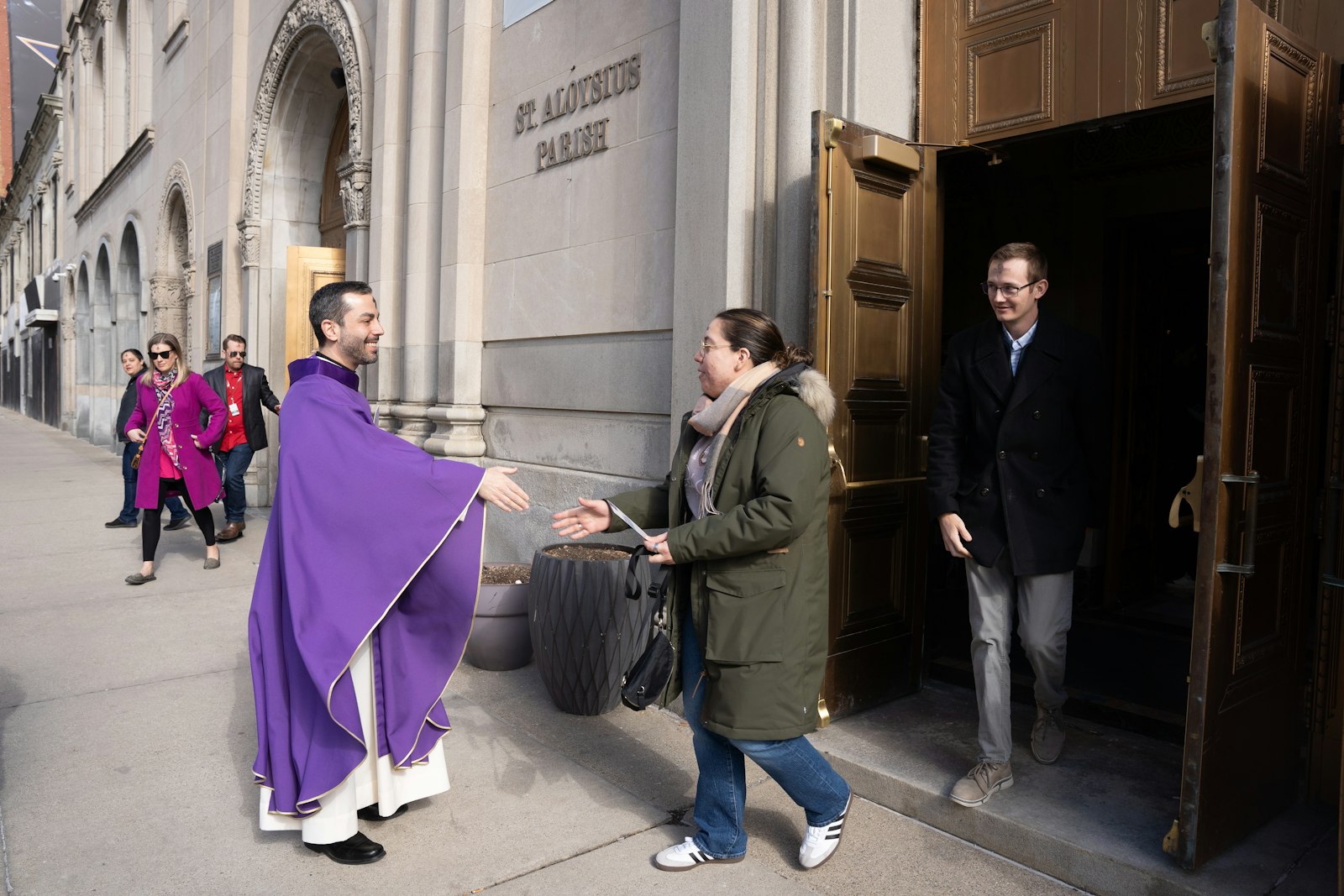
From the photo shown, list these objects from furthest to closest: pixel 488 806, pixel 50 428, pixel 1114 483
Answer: pixel 50 428 < pixel 1114 483 < pixel 488 806

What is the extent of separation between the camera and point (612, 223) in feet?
19.2

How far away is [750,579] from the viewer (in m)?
3.00

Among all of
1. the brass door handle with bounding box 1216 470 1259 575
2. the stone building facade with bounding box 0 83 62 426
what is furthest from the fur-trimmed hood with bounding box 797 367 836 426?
the stone building facade with bounding box 0 83 62 426

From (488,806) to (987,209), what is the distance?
6360mm

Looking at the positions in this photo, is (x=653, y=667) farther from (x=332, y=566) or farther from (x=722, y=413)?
(x=332, y=566)

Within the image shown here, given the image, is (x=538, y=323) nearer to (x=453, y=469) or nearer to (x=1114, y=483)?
(x=453, y=469)

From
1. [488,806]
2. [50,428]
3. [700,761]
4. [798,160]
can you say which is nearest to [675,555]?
[700,761]

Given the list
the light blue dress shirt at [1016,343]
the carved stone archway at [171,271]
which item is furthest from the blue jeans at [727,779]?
the carved stone archway at [171,271]

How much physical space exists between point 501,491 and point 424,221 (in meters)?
5.05

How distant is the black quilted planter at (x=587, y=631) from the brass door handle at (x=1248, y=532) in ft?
8.28

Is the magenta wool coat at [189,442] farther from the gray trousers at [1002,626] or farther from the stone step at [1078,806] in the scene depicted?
the gray trousers at [1002,626]

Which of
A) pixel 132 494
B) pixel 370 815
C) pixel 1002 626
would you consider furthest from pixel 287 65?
pixel 1002 626

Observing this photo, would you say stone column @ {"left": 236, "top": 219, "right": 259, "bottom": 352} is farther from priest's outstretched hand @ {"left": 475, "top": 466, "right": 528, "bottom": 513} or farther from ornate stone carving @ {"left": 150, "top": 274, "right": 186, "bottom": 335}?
priest's outstretched hand @ {"left": 475, "top": 466, "right": 528, "bottom": 513}

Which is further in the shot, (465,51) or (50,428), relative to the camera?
(50,428)
